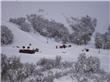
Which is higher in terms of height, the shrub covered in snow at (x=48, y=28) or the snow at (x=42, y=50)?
the shrub covered in snow at (x=48, y=28)

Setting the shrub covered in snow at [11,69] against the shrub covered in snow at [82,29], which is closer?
the shrub covered in snow at [11,69]

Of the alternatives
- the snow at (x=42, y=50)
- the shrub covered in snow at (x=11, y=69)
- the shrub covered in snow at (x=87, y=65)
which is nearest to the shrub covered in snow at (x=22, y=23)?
the snow at (x=42, y=50)

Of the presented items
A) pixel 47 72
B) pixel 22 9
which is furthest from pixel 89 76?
pixel 22 9

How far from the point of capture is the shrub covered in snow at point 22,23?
1.77 m

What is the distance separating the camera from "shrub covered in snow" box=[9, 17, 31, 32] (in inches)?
69.8

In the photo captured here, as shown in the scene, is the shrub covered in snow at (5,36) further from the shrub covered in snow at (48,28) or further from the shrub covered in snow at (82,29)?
the shrub covered in snow at (82,29)

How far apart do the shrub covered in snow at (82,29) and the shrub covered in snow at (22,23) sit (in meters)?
0.40

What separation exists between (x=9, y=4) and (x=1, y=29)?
0.82 feet

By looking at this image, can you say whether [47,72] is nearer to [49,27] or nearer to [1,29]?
[49,27]

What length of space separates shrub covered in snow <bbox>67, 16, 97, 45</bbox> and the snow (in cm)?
7

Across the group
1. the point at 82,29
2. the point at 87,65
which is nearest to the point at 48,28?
the point at 82,29

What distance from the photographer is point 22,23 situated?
1.78 m

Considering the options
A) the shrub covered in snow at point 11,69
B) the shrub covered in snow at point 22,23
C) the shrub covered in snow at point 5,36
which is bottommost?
the shrub covered in snow at point 11,69

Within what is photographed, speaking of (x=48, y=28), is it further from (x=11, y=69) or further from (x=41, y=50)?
(x=11, y=69)
